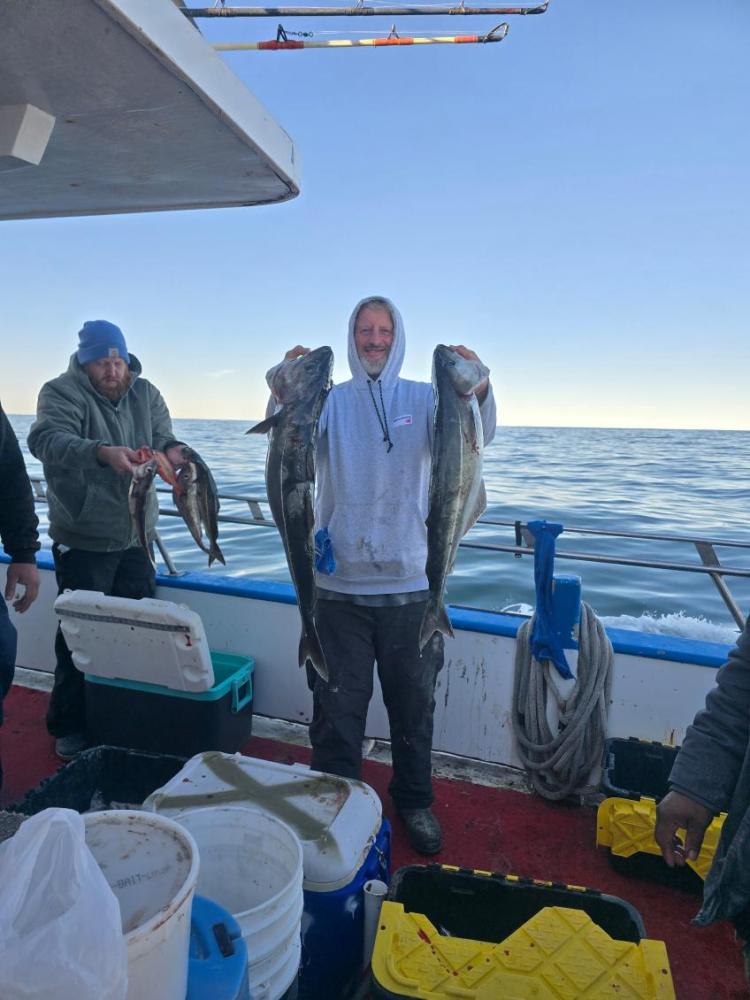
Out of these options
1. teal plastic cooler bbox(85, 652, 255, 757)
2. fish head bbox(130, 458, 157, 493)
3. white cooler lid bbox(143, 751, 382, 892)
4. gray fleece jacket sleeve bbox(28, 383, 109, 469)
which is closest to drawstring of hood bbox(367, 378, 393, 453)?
fish head bbox(130, 458, 157, 493)

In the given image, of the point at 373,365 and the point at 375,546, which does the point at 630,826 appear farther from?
the point at 373,365

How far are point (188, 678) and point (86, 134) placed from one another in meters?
2.53

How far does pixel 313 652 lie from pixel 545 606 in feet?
4.71

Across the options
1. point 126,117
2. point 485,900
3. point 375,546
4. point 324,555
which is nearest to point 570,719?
point 485,900

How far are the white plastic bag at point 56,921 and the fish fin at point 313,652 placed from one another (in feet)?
5.54

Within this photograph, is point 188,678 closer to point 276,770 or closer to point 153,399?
point 276,770

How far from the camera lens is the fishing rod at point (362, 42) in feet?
16.3

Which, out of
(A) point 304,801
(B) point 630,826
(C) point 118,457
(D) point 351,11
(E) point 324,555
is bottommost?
(B) point 630,826

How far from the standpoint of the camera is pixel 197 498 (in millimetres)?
2881

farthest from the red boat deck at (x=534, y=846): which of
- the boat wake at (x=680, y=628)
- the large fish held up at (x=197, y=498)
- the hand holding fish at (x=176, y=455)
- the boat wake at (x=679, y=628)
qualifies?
the boat wake at (x=680, y=628)

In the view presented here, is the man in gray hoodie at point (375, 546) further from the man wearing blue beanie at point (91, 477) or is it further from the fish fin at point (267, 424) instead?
the man wearing blue beanie at point (91, 477)

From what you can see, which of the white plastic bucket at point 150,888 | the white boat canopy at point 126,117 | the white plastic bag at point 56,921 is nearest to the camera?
the white plastic bag at point 56,921

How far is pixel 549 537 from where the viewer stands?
140 inches

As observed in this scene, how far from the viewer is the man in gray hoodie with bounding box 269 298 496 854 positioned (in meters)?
2.92
